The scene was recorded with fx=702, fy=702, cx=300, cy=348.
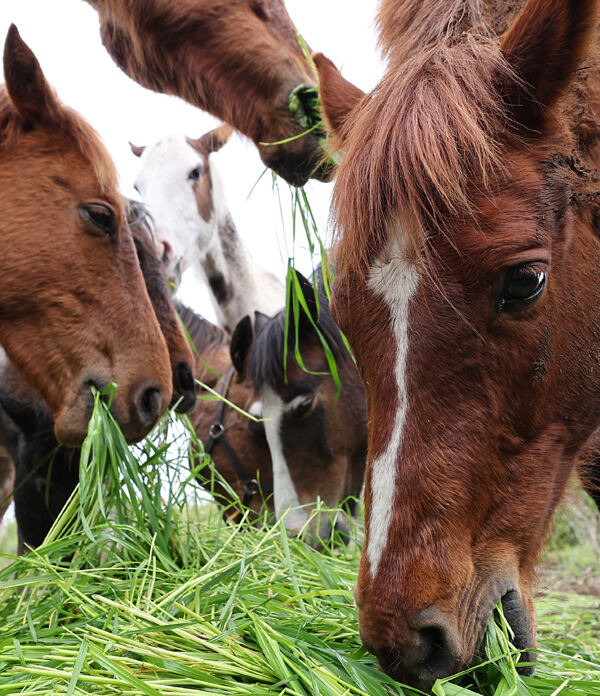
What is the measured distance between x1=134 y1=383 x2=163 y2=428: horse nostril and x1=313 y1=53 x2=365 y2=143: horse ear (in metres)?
1.13

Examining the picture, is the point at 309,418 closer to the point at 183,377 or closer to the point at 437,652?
the point at 183,377

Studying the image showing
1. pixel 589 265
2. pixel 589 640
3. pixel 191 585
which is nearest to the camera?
pixel 589 265

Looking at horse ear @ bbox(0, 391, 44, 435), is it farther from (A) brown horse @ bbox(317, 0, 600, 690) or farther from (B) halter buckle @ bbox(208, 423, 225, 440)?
(B) halter buckle @ bbox(208, 423, 225, 440)

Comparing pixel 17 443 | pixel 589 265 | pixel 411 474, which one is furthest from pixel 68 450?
pixel 589 265

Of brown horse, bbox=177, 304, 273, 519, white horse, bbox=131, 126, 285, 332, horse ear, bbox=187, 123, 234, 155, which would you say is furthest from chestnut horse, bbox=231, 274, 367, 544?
horse ear, bbox=187, 123, 234, 155

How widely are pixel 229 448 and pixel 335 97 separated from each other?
3.25 meters

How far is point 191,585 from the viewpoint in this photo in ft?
6.31

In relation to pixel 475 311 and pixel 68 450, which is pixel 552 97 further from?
pixel 68 450

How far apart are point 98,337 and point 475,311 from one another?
1.49m

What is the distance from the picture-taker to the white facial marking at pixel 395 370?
1494 millimetres

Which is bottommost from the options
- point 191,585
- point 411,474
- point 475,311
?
point 191,585

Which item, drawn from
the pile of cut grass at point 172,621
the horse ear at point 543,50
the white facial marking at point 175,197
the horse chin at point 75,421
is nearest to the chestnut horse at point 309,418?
the white facial marking at point 175,197

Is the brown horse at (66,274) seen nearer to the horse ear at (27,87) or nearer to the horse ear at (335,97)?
the horse ear at (27,87)

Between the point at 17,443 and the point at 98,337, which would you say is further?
the point at 17,443
